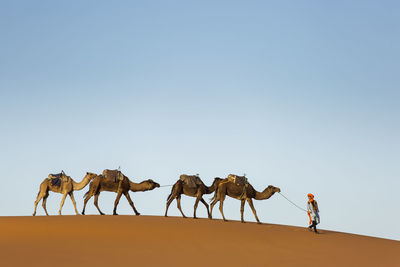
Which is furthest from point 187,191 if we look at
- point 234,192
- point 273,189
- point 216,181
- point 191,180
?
point 273,189

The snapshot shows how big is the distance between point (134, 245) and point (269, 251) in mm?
4091

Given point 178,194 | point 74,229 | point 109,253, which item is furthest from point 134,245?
point 178,194

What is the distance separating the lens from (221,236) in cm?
1745

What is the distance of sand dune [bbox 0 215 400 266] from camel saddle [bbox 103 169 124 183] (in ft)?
8.39

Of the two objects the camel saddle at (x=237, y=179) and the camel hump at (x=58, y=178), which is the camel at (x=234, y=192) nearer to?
the camel saddle at (x=237, y=179)

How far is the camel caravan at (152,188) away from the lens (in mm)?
22375

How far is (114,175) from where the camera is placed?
23.4 m

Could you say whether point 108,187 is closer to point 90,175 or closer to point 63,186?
point 90,175

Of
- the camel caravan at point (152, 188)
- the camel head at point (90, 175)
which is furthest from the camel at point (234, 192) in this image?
the camel head at point (90, 175)

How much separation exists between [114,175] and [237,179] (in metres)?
5.59

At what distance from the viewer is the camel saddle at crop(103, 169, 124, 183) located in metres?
23.4

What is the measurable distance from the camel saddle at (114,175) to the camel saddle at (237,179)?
4.99 metres

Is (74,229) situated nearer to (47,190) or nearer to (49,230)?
(49,230)

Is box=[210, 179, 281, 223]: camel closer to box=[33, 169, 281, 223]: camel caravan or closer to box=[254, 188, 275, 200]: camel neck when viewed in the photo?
box=[33, 169, 281, 223]: camel caravan
